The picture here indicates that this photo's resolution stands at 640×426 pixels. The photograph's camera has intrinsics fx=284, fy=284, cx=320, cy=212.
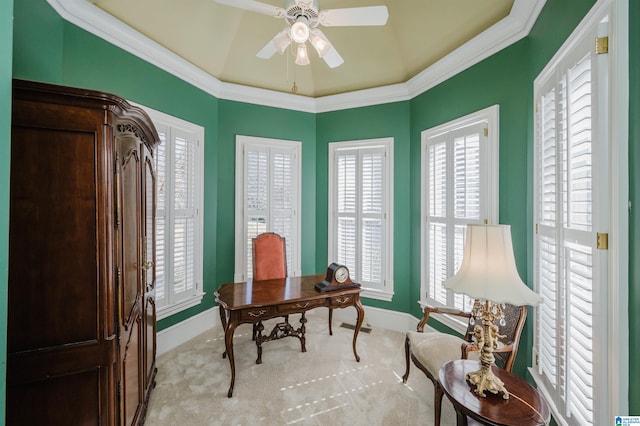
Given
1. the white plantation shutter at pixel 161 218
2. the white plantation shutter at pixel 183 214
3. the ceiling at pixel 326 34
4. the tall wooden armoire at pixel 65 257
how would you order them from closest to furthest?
the tall wooden armoire at pixel 65 257
the ceiling at pixel 326 34
the white plantation shutter at pixel 161 218
the white plantation shutter at pixel 183 214

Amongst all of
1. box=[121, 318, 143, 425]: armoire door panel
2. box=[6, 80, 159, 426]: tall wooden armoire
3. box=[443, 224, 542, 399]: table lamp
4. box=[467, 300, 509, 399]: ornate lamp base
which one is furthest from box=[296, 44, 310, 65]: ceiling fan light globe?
box=[121, 318, 143, 425]: armoire door panel

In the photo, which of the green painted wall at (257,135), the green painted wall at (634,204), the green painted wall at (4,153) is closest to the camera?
the green painted wall at (4,153)

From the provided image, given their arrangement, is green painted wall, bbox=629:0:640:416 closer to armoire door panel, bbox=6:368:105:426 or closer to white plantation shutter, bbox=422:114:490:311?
white plantation shutter, bbox=422:114:490:311

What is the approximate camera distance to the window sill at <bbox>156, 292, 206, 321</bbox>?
2.96m

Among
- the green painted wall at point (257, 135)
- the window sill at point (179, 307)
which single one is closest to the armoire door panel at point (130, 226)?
the window sill at point (179, 307)

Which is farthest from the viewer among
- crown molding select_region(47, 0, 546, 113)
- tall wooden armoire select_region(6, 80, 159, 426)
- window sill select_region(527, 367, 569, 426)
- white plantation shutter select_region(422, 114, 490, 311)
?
white plantation shutter select_region(422, 114, 490, 311)

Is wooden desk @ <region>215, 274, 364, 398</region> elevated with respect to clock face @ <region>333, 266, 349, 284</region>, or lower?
lower

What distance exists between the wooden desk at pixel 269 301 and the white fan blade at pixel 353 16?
Result: 2222 millimetres

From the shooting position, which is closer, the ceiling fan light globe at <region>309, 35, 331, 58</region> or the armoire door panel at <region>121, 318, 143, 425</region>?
the armoire door panel at <region>121, 318, 143, 425</region>

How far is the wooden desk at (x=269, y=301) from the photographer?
229 cm

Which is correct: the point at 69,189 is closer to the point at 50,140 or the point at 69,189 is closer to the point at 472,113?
the point at 50,140

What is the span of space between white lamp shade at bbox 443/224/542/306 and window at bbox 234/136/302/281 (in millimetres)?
2791

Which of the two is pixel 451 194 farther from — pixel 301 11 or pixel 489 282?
pixel 301 11

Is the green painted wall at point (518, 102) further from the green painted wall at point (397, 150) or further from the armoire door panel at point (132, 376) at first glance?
the armoire door panel at point (132, 376)
